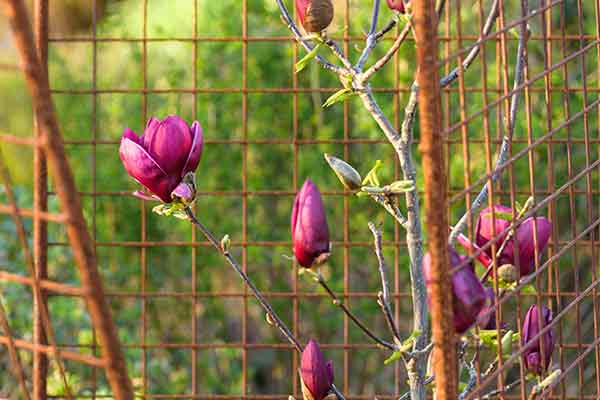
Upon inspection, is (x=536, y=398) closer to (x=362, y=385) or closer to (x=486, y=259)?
(x=486, y=259)

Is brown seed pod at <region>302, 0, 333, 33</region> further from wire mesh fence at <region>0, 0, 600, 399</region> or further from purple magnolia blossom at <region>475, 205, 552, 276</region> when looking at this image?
wire mesh fence at <region>0, 0, 600, 399</region>

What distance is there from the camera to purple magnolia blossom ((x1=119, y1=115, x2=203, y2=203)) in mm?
884

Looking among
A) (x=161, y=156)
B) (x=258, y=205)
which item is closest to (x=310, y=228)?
(x=161, y=156)

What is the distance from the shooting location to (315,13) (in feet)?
2.83

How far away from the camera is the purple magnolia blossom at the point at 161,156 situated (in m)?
0.88

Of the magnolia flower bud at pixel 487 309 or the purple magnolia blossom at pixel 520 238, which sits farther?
the purple magnolia blossom at pixel 520 238

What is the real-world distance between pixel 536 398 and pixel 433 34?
1.17 feet

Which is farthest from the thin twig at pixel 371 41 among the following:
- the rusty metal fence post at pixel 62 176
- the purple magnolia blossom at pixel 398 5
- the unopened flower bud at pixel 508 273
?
the rusty metal fence post at pixel 62 176

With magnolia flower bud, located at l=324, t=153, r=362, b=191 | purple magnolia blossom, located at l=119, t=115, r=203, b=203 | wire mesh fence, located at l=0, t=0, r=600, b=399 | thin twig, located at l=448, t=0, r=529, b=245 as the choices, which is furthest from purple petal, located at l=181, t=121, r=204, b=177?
wire mesh fence, located at l=0, t=0, r=600, b=399

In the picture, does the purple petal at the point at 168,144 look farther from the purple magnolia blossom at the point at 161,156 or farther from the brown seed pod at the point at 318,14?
the brown seed pod at the point at 318,14

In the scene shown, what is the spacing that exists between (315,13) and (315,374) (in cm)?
34

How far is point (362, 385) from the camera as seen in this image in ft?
9.50

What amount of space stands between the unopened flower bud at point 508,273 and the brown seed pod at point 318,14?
0.92 feet

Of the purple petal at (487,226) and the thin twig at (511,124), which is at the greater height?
the thin twig at (511,124)
